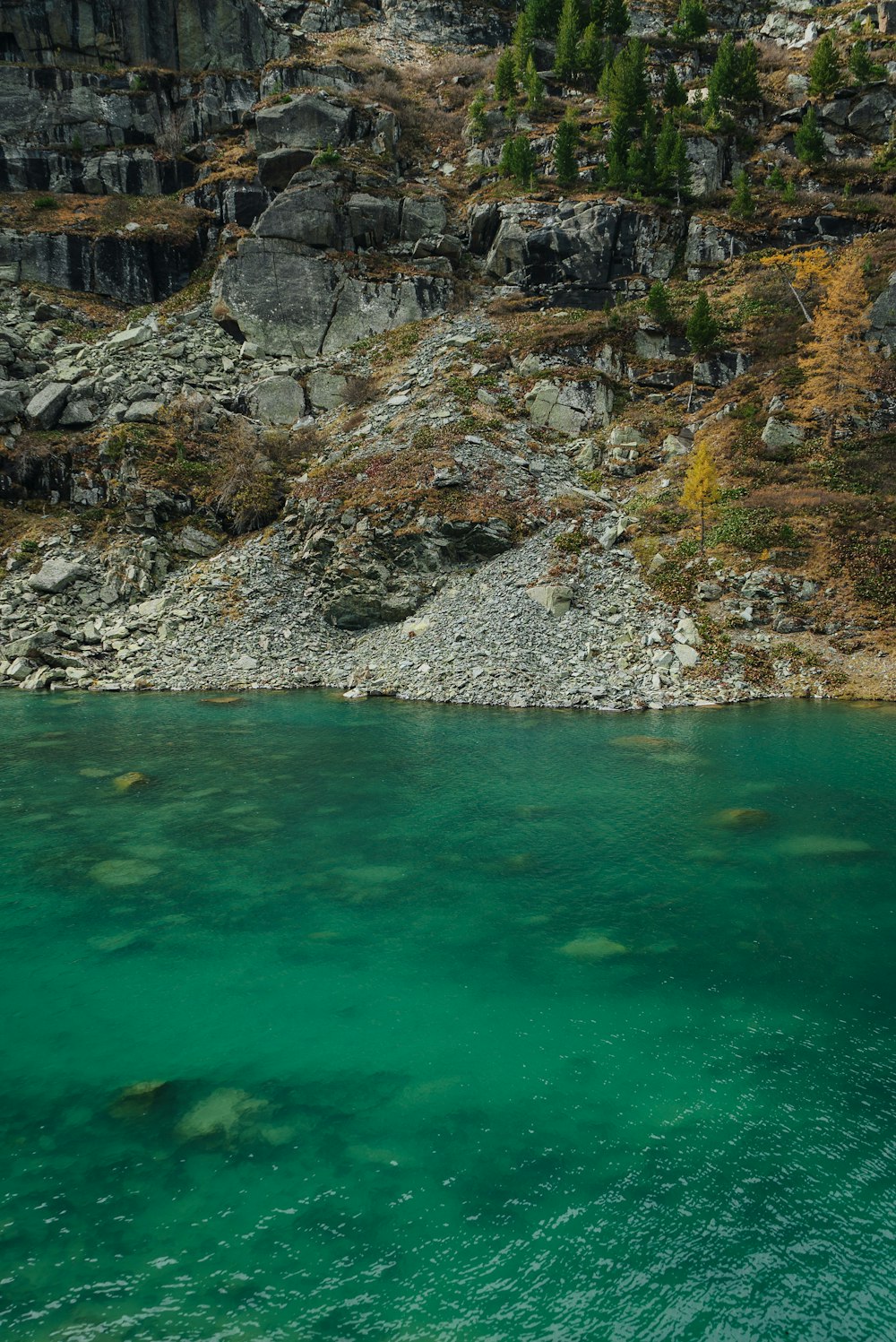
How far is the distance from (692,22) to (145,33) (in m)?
62.0

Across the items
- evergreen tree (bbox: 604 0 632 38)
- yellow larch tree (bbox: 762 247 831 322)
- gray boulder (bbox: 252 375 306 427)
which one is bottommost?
gray boulder (bbox: 252 375 306 427)

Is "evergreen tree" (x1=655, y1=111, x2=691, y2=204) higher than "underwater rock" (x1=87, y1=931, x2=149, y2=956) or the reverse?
higher

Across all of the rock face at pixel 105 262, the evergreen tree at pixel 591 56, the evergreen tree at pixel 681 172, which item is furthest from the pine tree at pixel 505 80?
the rock face at pixel 105 262

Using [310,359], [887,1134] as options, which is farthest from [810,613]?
[310,359]

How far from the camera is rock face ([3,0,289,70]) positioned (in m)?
73.6

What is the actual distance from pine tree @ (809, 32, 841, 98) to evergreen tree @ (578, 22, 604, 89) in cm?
2216

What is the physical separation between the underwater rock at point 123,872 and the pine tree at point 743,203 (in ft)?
230

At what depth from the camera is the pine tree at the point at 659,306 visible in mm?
51219

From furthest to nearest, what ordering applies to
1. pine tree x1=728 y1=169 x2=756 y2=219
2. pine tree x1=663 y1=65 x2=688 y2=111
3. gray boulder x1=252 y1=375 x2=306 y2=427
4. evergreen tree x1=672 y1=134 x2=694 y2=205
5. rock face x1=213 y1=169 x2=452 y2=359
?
pine tree x1=663 y1=65 x2=688 y2=111
evergreen tree x1=672 y1=134 x2=694 y2=205
pine tree x1=728 y1=169 x2=756 y2=219
rock face x1=213 y1=169 x2=452 y2=359
gray boulder x1=252 y1=375 x2=306 y2=427

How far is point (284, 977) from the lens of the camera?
36.9 ft

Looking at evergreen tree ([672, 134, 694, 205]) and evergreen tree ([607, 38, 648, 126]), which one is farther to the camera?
evergreen tree ([607, 38, 648, 126])

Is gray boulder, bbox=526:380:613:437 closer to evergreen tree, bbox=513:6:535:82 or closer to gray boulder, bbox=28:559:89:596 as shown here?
gray boulder, bbox=28:559:89:596

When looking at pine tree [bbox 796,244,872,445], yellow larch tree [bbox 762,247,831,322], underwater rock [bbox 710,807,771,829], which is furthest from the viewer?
yellow larch tree [bbox 762,247,831,322]

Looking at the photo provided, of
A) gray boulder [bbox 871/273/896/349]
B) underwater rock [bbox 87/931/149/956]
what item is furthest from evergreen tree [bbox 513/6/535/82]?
underwater rock [bbox 87/931/149/956]
